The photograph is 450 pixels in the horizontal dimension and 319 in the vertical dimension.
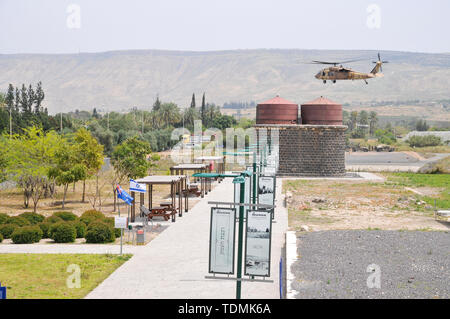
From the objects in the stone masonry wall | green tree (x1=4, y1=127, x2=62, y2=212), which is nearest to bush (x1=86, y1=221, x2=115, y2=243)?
green tree (x1=4, y1=127, x2=62, y2=212)

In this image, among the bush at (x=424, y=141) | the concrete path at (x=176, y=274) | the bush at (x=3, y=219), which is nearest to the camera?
the concrete path at (x=176, y=274)

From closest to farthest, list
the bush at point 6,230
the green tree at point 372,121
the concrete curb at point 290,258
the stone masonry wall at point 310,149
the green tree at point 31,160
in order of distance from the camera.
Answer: the concrete curb at point 290,258 < the bush at point 6,230 < the green tree at point 31,160 < the stone masonry wall at point 310,149 < the green tree at point 372,121

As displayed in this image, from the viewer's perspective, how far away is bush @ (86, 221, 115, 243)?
2064cm

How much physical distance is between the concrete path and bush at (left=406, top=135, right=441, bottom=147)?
87.7m

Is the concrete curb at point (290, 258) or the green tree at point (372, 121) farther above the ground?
the green tree at point (372, 121)

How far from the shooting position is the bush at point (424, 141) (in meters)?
105

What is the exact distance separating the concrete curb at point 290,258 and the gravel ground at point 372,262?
0.42 ft

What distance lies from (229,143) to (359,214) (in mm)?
56376

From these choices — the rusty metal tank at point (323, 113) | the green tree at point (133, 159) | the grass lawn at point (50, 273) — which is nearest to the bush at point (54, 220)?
the grass lawn at point (50, 273)

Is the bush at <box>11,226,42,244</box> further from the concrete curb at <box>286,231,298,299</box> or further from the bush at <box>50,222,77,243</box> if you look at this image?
the concrete curb at <box>286,231,298,299</box>

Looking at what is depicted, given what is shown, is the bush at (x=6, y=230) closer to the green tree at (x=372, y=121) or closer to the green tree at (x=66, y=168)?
the green tree at (x=66, y=168)
